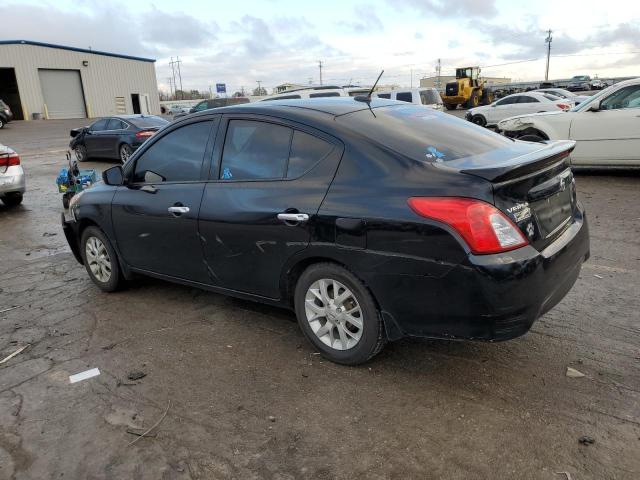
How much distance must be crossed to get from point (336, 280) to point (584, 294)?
2377mm

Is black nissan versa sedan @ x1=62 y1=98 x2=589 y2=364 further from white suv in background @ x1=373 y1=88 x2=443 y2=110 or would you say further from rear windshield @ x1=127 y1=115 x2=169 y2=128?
white suv in background @ x1=373 y1=88 x2=443 y2=110

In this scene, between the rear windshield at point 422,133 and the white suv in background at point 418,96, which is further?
the white suv in background at point 418,96

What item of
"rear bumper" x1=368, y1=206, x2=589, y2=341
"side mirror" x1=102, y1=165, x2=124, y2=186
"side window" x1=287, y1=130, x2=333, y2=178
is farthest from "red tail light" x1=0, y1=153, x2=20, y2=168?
"rear bumper" x1=368, y1=206, x2=589, y2=341

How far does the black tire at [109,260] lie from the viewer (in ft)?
15.7

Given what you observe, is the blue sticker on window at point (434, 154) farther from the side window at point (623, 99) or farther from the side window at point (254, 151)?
the side window at point (623, 99)

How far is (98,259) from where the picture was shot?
4.95 metres

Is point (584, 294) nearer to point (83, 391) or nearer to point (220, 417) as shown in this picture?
point (220, 417)

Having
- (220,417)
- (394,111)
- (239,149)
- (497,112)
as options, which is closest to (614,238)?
(394,111)

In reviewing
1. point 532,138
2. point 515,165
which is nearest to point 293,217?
point 515,165

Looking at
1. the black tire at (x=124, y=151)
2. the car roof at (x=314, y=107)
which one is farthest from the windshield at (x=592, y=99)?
the black tire at (x=124, y=151)

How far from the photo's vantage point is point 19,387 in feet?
11.0

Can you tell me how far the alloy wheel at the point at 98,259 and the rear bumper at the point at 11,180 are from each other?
5.13 metres

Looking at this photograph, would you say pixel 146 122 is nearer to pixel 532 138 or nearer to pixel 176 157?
pixel 532 138

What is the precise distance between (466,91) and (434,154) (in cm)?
4142
